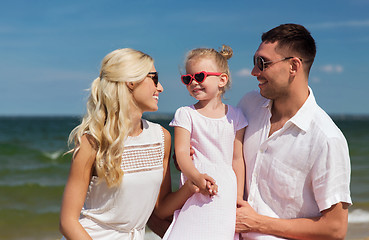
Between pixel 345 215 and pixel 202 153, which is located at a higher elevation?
pixel 202 153

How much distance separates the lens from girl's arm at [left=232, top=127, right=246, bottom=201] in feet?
11.1

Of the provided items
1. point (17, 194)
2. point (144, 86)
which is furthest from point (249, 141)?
point (17, 194)

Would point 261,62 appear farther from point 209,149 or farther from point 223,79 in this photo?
point 209,149

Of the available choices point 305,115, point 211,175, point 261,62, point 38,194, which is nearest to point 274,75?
point 261,62

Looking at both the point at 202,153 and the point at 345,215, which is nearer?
the point at 345,215

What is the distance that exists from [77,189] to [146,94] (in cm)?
86

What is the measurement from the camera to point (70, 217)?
3066 millimetres

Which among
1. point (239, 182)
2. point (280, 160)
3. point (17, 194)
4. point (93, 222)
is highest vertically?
point (280, 160)

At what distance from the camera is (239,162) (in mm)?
3439

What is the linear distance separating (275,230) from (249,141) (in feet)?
2.35

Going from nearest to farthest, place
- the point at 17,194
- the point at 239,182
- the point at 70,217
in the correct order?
the point at 70,217, the point at 239,182, the point at 17,194

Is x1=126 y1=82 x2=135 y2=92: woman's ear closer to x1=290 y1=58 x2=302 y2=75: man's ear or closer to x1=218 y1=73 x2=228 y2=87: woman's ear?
x1=218 y1=73 x2=228 y2=87: woman's ear

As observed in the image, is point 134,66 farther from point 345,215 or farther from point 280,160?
point 345,215

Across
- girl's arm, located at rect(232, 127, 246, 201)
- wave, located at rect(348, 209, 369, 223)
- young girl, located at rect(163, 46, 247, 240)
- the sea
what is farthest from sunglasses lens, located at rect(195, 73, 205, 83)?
wave, located at rect(348, 209, 369, 223)
